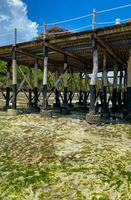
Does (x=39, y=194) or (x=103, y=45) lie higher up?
(x=103, y=45)

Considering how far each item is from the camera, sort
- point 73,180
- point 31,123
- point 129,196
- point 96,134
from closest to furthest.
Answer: point 129,196, point 73,180, point 96,134, point 31,123

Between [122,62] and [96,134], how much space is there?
11829 mm

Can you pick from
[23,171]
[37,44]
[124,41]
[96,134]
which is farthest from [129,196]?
[37,44]

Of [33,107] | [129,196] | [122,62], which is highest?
[122,62]

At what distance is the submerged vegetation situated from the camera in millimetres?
7000

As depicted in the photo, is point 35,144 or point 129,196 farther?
point 35,144

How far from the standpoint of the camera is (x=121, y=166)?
8305mm

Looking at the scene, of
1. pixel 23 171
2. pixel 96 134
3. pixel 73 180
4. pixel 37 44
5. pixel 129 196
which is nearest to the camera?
pixel 129 196

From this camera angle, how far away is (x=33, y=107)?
A: 21.7 meters

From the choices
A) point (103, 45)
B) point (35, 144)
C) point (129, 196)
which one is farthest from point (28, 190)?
point (103, 45)

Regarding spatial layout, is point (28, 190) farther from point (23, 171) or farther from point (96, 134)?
point (96, 134)

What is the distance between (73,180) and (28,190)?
1221 mm

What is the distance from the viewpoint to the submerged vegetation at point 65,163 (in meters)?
7.00

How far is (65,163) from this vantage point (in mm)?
8633
